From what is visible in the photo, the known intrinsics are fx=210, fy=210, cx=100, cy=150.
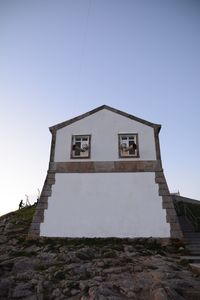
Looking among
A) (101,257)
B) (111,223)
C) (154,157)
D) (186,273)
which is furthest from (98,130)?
(186,273)

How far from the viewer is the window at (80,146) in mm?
12641

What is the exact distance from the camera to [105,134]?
13.0 metres

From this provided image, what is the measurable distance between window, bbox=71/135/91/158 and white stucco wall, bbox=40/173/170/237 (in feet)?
4.36

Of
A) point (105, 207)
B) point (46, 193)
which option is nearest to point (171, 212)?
point (105, 207)

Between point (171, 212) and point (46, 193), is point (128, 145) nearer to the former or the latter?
point (171, 212)

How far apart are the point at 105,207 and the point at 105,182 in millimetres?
1368

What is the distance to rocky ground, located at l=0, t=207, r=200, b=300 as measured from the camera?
5.55m

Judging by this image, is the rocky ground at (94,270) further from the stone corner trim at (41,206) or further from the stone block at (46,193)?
the stone block at (46,193)

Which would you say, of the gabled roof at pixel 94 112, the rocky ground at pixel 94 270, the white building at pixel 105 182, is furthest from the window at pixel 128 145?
the rocky ground at pixel 94 270

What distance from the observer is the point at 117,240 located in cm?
1024

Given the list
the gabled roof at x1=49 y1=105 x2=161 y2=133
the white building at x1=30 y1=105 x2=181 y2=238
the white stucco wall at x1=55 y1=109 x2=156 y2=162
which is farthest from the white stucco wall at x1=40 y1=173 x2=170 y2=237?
the gabled roof at x1=49 y1=105 x2=161 y2=133

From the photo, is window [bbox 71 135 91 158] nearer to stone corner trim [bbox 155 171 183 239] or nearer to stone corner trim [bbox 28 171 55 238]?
stone corner trim [bbox 28 171 55 238]

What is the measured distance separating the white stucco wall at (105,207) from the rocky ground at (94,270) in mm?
A: 525

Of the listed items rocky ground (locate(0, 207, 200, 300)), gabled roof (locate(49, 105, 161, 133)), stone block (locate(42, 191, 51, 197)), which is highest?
gabled roof (locate(49, 105, 161, 133))
